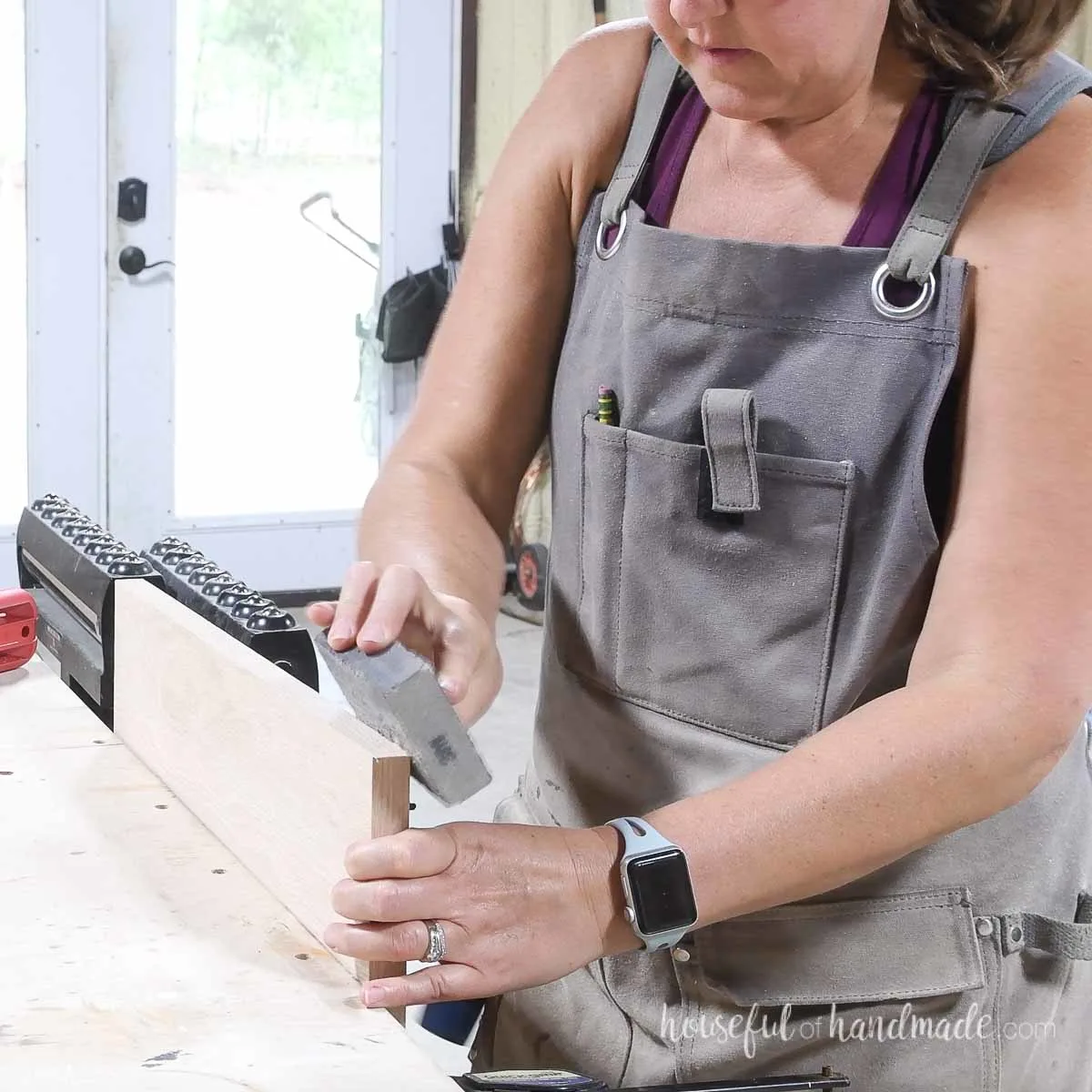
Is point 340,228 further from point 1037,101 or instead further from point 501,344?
point 1037,101

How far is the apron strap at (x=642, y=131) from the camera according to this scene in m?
1.28

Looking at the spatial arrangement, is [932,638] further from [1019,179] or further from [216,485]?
[216,485]

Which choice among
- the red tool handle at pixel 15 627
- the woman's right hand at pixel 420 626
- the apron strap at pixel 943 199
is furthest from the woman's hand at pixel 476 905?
the red tool handle at pixel 15 627

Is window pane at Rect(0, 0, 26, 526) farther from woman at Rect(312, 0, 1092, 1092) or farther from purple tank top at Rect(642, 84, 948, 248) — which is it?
purple tank top at Rect(642, 84, 948, 248)

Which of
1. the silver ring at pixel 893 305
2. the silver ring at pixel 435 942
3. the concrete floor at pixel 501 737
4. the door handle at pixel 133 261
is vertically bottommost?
the concrete floor at pixel 501 737

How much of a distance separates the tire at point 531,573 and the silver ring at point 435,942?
157 inches

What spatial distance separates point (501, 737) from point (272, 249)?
5.87 feet

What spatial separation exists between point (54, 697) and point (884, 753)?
821 millimetres

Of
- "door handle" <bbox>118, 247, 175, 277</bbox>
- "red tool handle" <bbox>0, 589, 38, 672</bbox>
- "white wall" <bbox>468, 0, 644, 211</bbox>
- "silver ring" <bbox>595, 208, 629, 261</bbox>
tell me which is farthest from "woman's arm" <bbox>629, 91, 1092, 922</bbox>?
"white wall" <bbox>468, 0, 644, 211</bbox>

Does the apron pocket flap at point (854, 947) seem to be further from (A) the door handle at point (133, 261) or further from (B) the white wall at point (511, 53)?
(B) the white wall at point (511, 53)

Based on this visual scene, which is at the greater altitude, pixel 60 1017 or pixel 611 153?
pixel 611 153

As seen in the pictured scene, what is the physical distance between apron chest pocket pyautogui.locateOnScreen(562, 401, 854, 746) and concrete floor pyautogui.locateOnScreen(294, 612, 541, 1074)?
4.37ft

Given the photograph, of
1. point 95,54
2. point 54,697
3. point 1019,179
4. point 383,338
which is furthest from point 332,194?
point 1019,179

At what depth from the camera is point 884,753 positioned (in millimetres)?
1011
